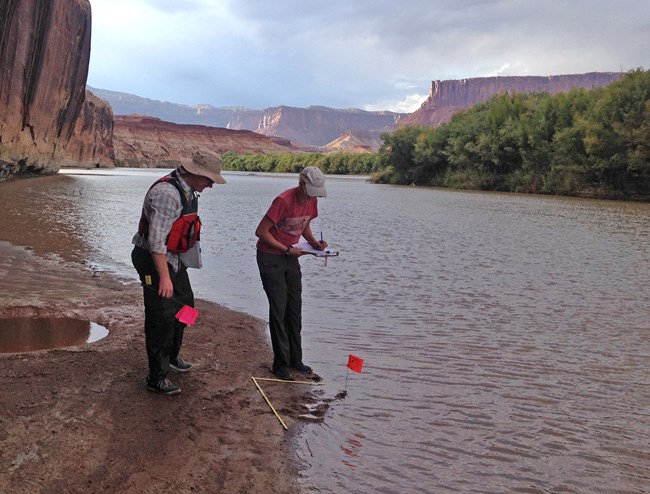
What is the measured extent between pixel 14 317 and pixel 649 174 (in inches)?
1671

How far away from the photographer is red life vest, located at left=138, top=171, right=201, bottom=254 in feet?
14.5

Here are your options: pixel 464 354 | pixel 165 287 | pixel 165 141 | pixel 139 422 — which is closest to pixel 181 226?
pixel 165 287

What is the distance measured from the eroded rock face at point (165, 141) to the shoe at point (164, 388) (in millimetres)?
122598

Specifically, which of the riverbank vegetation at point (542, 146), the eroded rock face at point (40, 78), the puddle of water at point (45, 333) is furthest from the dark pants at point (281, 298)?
the riverbank vegetation at point (542, 146)

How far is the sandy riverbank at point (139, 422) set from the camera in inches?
134

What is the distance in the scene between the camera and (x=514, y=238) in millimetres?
17266

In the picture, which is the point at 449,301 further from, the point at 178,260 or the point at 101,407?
the point at 101,407

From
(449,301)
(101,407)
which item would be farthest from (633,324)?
(101,407)

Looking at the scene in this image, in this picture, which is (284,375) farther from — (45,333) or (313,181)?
(45,333)

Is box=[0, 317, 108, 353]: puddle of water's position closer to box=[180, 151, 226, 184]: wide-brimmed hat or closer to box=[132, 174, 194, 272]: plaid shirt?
box=[132, 174, 194, 272]: plaid shirt

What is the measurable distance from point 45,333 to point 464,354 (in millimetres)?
4325

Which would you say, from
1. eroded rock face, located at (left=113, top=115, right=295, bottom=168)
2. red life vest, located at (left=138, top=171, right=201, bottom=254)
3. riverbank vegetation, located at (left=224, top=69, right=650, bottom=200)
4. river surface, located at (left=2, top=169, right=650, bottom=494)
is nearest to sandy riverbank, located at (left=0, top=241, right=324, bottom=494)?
river surface, located at (left=2, top=169, right=650, bottom=494)

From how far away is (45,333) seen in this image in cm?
624

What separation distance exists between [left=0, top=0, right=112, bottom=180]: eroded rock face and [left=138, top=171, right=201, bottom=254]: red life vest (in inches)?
883
